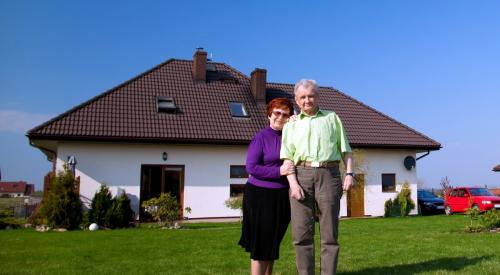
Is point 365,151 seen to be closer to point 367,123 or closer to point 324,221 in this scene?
point 367,123

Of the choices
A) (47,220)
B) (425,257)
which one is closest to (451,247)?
(425,257)

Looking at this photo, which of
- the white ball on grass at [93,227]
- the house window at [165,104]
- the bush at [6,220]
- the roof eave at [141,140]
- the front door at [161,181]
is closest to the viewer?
the white ball on grass at [93,227]

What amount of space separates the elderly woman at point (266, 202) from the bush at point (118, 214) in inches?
378

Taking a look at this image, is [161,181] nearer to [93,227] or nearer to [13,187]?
[93,227]

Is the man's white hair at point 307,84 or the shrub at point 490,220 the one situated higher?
the man's white hair at point 307,84

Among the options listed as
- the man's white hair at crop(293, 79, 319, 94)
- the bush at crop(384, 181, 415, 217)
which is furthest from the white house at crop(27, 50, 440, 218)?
the man's white hair at crop(293, 79, 319, 94)

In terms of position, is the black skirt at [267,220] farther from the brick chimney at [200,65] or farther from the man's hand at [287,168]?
the brick chimney at [200,65]

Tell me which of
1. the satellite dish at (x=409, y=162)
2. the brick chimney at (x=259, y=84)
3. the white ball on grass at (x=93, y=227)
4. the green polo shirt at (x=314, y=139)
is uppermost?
the brick chimney at (x=259, y=84)

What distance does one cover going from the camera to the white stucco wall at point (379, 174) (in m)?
18.0

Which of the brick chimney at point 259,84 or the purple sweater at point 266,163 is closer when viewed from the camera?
the purple sweater at point 266,163

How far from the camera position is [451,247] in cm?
668

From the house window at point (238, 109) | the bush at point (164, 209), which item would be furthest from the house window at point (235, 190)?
the bush at point (164, 209)

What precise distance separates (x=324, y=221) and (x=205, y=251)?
368cm

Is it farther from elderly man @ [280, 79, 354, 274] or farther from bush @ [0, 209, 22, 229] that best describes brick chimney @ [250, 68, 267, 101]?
elderly man @ [280, 79, 354, 274]
